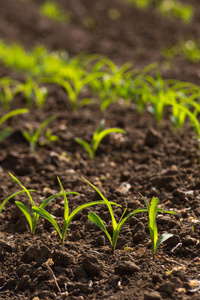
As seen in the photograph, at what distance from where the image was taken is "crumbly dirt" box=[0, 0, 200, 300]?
1.64 m

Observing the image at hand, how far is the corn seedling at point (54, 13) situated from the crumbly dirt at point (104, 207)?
3.08 meters

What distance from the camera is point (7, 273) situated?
1774 millimetres

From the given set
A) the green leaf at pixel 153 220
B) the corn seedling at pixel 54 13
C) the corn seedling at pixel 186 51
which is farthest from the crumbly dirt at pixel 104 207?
the corn seedling at pixel 54 13

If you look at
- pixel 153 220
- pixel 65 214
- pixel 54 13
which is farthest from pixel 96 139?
pixel 54 13

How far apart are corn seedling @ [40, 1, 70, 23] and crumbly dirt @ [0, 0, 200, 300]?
308 centimetres

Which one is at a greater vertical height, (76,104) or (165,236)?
(165,236)

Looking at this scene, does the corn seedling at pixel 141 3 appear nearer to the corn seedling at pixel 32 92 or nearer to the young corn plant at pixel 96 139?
the corn seedling at pixel 32 92

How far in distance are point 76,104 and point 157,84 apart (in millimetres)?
867

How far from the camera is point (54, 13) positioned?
743 cm

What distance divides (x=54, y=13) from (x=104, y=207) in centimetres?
608

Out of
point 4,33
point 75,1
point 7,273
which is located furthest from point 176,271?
point 75,1

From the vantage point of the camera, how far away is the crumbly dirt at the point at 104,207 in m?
1.64

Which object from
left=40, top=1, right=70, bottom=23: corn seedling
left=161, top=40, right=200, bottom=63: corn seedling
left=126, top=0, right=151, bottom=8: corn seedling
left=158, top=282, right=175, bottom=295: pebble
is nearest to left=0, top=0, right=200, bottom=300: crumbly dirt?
left=158, top=282, right=175, bottom=295: pebble

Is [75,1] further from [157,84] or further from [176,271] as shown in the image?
[176,271]
